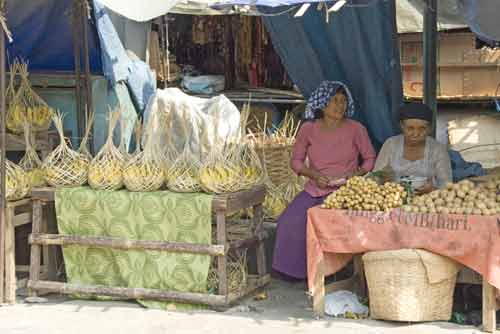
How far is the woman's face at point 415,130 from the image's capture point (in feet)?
20.0

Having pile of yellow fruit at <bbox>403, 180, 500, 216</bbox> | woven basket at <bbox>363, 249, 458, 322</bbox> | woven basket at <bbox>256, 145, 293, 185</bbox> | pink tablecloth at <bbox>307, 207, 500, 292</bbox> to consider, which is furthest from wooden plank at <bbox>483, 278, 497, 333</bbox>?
woven basket at <bbox>256, 145, 293, 185</bbox>

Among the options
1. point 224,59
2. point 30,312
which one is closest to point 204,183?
point 30,312

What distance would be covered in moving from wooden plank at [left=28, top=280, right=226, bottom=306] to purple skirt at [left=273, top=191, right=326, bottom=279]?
792 mm

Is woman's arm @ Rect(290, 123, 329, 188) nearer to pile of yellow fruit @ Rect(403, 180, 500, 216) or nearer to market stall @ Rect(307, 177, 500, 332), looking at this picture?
market stall @ Rect(307, 177, 500, 332)

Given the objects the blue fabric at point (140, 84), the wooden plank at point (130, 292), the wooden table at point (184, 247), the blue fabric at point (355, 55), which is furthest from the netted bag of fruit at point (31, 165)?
the blue fabric at point (140, 84)

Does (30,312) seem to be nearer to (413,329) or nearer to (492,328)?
(413,329)

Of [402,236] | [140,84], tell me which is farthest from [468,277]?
[140,84]

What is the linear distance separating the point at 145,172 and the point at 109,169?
0.26 meters

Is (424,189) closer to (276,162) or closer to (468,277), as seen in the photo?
(468,277)

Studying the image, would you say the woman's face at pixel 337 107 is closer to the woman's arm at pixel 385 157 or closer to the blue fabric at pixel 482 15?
the woman's arm at pixel 385 157

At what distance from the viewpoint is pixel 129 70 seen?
8.57m

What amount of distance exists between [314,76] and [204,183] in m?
1.63

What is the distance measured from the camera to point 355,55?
684 cm

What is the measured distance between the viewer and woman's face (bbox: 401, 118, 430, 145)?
6.10 m
